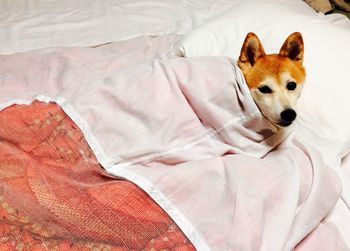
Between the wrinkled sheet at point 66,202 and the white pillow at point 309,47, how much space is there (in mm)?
492

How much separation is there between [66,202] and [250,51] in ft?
1.79

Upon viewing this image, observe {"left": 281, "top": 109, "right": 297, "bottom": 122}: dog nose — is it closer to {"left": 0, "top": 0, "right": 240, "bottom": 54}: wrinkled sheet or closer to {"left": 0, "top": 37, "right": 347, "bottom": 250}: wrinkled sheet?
{"left": 0, "top": 37, "right": 347, "bottom": 250}: wrinkled sheet

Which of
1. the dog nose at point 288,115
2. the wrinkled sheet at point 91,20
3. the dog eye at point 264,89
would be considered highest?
the dog eye at point 264,89

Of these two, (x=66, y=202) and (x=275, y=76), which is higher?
(x=275, y=76)

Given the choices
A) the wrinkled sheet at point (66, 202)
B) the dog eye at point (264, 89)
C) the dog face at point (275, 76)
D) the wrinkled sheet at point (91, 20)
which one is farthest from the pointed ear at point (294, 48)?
the wrinkled sheet at point (91, 20)

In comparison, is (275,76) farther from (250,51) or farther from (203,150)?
(203,150)

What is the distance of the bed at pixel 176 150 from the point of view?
72 centimetres

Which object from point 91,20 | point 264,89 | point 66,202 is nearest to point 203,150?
point 264,89

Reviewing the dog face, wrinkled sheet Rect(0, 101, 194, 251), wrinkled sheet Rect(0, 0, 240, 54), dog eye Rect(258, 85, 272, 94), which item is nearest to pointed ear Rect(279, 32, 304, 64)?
the dog face

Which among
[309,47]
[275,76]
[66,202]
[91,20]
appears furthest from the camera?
[91,20]

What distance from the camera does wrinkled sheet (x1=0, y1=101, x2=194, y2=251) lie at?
680 millimetres

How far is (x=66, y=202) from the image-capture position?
29.0 inches

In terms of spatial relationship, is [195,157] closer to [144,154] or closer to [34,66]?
[144,154]

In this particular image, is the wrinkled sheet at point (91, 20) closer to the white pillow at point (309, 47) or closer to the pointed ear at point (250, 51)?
the white pillow at point (309, 47)
